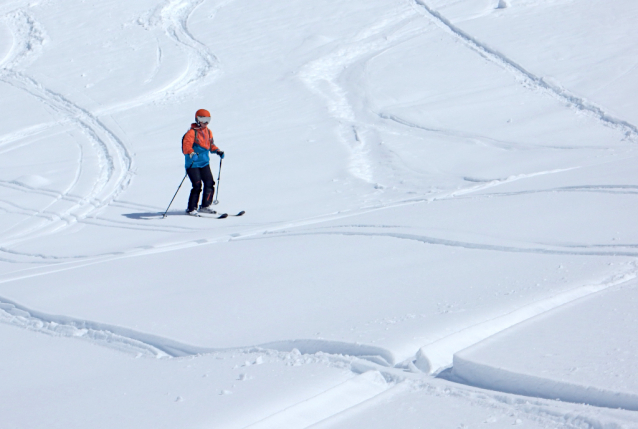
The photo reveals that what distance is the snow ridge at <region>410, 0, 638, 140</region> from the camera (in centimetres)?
925

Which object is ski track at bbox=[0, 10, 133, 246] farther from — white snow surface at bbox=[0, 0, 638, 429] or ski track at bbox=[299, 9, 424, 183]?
ski track at bbox=[299, 9, 424, 183]

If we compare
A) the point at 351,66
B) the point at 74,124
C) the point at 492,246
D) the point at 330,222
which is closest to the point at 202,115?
the point at 330,222

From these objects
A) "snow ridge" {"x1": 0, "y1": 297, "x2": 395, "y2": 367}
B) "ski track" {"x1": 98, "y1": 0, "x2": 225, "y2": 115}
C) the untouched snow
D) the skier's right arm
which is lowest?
"snow ridge" {"x1": 0, "y1": 297, "x2": 395, "y2": 367}

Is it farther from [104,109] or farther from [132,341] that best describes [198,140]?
[104,109]

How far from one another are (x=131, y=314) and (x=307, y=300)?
1050 millimetres

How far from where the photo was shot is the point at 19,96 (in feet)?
49.0

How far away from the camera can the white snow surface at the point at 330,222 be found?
2480 millimetres

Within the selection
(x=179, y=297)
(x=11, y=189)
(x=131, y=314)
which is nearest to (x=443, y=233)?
(x=179, y=297)

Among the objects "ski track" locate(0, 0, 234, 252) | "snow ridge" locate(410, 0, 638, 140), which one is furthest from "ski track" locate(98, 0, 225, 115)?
"snow ridge" locate(410, 0, 638, 140)

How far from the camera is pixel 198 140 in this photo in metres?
8.34

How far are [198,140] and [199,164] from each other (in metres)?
0.32

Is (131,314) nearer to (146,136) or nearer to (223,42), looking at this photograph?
(146,136)

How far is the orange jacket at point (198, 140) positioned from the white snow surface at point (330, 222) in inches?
32.7

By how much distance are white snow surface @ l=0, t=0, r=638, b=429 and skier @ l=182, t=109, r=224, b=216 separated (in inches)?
11.7
